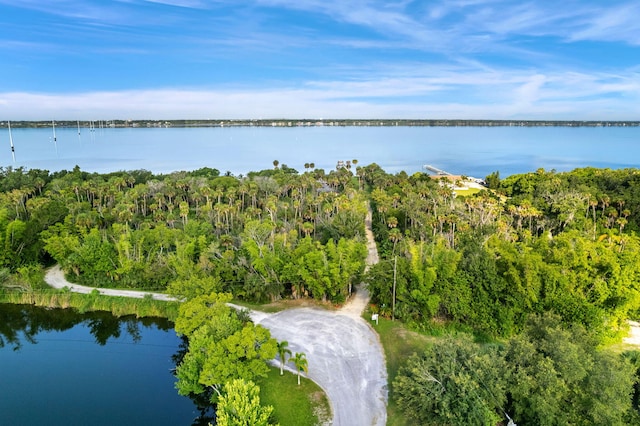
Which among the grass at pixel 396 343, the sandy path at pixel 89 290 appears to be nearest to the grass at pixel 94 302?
the sandy path at pixel 89 290

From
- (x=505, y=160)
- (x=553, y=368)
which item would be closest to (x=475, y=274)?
(x=553, y=368)

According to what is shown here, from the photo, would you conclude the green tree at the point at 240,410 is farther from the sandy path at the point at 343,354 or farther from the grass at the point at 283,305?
the grass at the point at 283,305

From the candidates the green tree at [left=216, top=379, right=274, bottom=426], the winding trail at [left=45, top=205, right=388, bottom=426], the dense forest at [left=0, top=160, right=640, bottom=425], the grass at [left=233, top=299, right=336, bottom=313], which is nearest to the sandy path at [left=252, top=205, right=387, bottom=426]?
the winding trail at [left=45, top=205, right=388, bottom=426]

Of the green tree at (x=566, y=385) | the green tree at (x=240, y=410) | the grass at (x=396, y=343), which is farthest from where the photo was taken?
the grass at (x=396, y=343)

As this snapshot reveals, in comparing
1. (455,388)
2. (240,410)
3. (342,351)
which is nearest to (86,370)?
(240,410)

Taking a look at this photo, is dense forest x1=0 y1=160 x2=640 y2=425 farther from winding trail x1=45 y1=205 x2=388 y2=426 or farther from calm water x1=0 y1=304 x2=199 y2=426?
calm water x1=0 y1=304 x2=199 y2=426

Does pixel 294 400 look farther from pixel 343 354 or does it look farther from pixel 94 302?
pixel 94 302

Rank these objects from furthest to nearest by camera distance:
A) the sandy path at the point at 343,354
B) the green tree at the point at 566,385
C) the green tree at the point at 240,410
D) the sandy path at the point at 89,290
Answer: the sandy path at the point at 89,290, the sandy path at the point at 343,354, the green tree at the point at 566,385, the green tree at the point at 240,410
